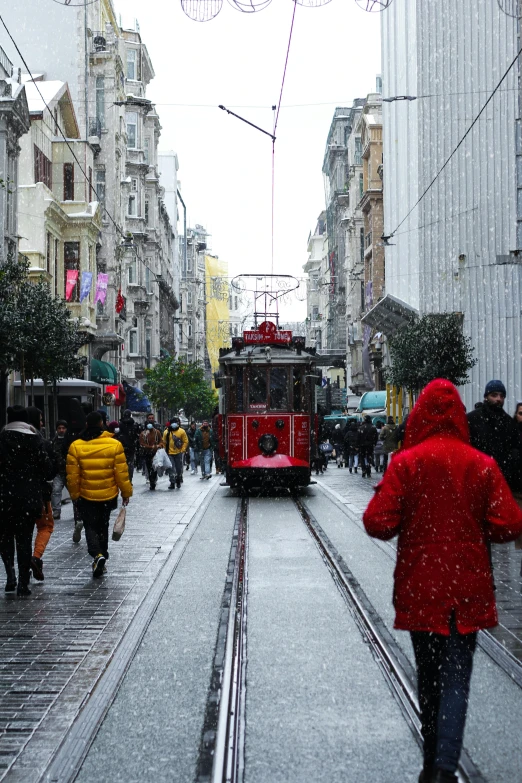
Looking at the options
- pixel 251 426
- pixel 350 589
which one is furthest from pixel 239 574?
A: pixel 251 426

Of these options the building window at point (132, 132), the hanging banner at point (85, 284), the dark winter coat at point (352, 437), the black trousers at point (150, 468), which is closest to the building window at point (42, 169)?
the hanging banner at point (85, 284)

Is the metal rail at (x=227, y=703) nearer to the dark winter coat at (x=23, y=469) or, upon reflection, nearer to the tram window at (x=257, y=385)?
the dark winter coat at (x=23, y=469)

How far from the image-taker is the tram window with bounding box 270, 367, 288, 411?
23.0m

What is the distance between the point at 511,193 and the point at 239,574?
25.4m

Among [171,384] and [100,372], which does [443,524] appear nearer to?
[100,372]

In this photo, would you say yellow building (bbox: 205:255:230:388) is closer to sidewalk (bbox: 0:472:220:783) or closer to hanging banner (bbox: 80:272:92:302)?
hanging banner (bbox: 80:272:92:302)

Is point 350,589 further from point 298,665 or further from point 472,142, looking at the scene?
point 472,142

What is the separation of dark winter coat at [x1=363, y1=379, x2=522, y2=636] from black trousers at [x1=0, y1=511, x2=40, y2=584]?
231 inches

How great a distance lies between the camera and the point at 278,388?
23094mm

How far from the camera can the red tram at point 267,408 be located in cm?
2272

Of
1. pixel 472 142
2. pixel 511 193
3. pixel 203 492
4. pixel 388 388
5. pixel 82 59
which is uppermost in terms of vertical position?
pixel 82 59

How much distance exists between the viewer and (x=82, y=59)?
165 ft

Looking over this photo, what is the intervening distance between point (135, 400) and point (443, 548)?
181 ft

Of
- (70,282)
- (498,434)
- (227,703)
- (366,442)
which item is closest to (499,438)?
(498,434)
